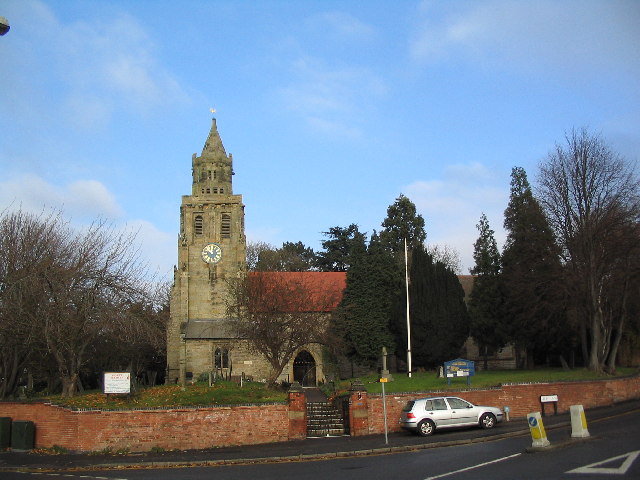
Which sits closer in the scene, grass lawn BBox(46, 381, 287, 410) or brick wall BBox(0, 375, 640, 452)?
brick wall BBox(0, 375, 640, 452)

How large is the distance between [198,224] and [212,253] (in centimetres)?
274

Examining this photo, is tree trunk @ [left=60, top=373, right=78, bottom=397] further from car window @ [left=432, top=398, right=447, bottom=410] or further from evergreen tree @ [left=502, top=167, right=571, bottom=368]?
evergreen tree @ [left=502, top=167, right=571, bottom=368]

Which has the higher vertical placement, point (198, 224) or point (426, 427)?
point (198, 224)

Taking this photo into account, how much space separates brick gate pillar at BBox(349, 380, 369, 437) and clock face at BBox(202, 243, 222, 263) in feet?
88.9

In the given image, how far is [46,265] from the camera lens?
28.9 m

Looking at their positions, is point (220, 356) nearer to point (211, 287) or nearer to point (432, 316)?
point (211, 287)

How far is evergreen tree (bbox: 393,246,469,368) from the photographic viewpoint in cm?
4500

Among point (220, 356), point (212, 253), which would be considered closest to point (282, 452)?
point (220, 356)

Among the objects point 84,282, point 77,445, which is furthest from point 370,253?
point 77,445

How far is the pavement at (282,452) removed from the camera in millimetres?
20094

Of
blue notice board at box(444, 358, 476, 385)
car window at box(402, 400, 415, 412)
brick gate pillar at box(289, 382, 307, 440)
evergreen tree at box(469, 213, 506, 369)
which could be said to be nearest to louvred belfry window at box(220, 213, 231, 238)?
evergreen tree at box(469, 213, 506, 369)

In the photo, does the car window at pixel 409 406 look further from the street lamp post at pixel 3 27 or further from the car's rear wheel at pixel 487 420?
the street lamp post at pixel 3 27

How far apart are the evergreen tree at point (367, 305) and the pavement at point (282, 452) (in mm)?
21091

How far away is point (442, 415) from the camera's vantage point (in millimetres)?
24188
